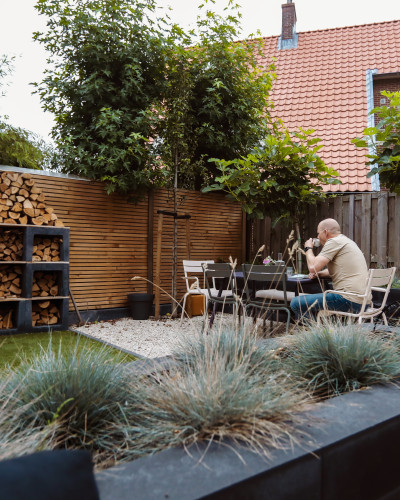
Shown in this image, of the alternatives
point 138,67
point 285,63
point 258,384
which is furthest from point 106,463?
point 285,63

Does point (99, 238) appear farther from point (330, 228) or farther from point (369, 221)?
point (369, 221)

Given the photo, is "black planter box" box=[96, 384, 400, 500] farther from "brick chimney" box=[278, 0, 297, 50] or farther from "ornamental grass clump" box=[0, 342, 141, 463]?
"brick chimney" box=[278, 0, 297, 50]

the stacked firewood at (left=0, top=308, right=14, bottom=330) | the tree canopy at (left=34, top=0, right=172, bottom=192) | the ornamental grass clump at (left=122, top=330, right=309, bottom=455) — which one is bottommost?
the stacked firewood at (left=0, top=308, right=14, bottom=330)

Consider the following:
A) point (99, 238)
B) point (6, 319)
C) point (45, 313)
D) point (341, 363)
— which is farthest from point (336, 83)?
point (341, 363)

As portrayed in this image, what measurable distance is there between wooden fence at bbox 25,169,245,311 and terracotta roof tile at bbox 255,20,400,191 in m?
3.19

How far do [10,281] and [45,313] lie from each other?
63 centimetres

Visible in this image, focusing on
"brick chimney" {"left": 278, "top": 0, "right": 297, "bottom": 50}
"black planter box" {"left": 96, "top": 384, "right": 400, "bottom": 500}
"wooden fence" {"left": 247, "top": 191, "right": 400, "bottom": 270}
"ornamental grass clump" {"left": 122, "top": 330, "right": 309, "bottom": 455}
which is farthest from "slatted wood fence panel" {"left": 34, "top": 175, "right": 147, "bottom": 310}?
"brick chimney" {"left": 278, "top": 0, "right": 297, "bottom": 50}

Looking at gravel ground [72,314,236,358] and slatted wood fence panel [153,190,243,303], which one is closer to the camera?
gravel ground [72,314,236,358]

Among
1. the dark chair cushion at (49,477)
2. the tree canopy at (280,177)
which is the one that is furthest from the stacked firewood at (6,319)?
the dark chair cushion at (49,477)

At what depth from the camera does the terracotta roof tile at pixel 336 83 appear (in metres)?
10.3

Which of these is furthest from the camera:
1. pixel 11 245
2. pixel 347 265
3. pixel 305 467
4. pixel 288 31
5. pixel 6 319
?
pixel 288 31

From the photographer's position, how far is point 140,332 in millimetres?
6242

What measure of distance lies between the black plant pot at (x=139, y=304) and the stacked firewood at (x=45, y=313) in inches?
50.1

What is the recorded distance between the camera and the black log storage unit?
5922 mm
